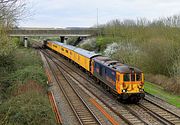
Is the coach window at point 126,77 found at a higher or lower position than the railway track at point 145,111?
higher

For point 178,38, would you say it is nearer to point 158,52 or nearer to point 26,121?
point 158,52

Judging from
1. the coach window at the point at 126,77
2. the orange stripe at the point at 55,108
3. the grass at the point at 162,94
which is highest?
the coach window at the point at 126,77

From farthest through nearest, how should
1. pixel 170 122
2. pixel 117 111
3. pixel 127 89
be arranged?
pixel 127 89
pixel 117 111
pixel 170 122

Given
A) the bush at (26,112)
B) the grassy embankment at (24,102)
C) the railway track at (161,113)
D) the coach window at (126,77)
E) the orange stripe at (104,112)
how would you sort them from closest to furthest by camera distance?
the bush at (26,112), the grassy embankment at (24,102), the orange stripe at (104,112), the railway track at (161,113), the coach window at (126,77)

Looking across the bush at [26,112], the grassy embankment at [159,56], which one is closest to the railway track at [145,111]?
the grassy embankment at [159,56]

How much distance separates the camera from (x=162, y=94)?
82.9 ft

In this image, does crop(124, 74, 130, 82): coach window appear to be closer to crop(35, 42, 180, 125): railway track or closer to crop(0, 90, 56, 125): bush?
crop(35, 42, 180, 125): railway track

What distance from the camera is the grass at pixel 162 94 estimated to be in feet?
74.5

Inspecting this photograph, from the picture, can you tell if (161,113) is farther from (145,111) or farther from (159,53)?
(159,53)

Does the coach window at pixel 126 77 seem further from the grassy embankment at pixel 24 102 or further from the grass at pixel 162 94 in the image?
the grassy embankment at pixel 24 102

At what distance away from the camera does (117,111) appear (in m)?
19.9

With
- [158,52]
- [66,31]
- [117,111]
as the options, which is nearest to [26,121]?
[117,111]

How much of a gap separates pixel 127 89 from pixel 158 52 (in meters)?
13.0

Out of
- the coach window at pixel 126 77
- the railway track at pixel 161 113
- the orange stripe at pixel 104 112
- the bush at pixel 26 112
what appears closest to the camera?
the bush at pixel 26 112
